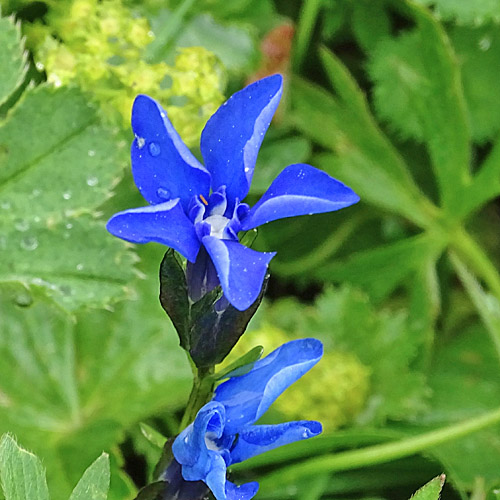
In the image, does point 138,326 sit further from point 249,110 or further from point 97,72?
point 249,110

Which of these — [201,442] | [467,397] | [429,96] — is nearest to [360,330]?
[467,397]

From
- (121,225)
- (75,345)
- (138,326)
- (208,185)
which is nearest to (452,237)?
(138,326)

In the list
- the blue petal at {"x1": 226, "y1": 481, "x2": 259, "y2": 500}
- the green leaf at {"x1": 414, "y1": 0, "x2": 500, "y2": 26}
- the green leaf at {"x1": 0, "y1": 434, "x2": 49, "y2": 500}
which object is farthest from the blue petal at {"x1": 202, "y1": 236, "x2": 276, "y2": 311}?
the green leaf at {"x1": 414, "y1": 0, "x2": 500, "y2": 26}

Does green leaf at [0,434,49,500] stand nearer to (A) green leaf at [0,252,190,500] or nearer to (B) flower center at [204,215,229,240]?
(B) flower center at [204,215,229,240]

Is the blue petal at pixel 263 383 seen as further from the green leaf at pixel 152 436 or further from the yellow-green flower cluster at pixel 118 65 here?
the yellow-green flower cluster at pixel 118 65

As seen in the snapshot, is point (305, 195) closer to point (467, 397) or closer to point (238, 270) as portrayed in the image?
point (238, 270)

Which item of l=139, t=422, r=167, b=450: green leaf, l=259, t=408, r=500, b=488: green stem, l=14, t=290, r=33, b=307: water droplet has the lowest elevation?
l=259, t=408, r=500, b=488: green stem
